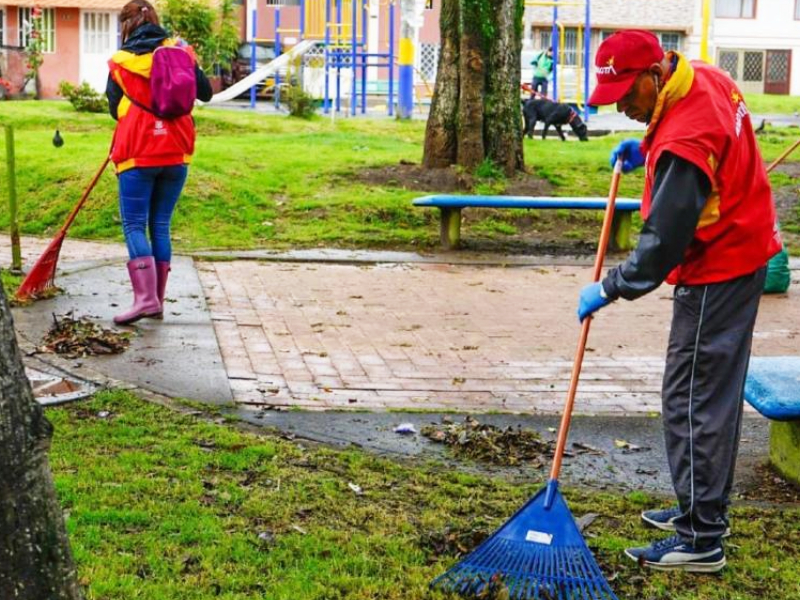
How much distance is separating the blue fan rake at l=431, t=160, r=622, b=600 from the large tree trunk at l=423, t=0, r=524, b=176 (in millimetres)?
9558

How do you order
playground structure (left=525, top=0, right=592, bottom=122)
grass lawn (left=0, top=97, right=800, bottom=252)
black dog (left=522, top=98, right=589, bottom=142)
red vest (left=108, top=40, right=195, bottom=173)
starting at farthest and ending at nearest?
1. playground structure (left=525, top=0, right=592, bottom=122)
2. black dog (left=522, top=98, right=589, bottom=142)
3. grass lawn (left=0, top=97, right=800, bottom=252)
4. red vest (left=108, top=40, right=195, bottom=173)

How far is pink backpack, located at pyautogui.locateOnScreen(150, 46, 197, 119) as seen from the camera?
7848 millimetres

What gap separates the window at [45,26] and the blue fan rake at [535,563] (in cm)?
3505

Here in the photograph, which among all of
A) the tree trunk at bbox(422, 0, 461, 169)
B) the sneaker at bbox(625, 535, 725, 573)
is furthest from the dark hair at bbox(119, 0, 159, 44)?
the tree trunk at bbox(422, 0, 461, 169)

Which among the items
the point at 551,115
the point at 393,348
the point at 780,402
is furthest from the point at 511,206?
the point at 551,115

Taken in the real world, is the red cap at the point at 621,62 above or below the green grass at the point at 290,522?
above

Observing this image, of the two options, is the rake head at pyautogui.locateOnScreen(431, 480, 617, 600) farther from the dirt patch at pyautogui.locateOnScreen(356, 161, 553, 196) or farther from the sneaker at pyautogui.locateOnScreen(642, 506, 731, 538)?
the dirt patch at pyautogui.locateOnScreen(356, 161, 553, 196)

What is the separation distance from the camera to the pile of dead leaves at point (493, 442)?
231 inches

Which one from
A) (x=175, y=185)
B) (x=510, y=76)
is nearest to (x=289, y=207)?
(x=510, y=76)

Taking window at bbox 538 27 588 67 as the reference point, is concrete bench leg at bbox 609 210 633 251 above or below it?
below

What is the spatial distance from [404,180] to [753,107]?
77.2ft

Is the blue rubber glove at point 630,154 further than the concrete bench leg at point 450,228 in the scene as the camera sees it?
No

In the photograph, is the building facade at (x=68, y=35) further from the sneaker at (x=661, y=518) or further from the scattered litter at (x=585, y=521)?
the sneaker at (x=661, y=518)

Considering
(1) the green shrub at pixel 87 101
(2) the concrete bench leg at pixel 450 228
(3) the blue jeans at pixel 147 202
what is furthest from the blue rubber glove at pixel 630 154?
(1) the green shrub at pixel 87 101
